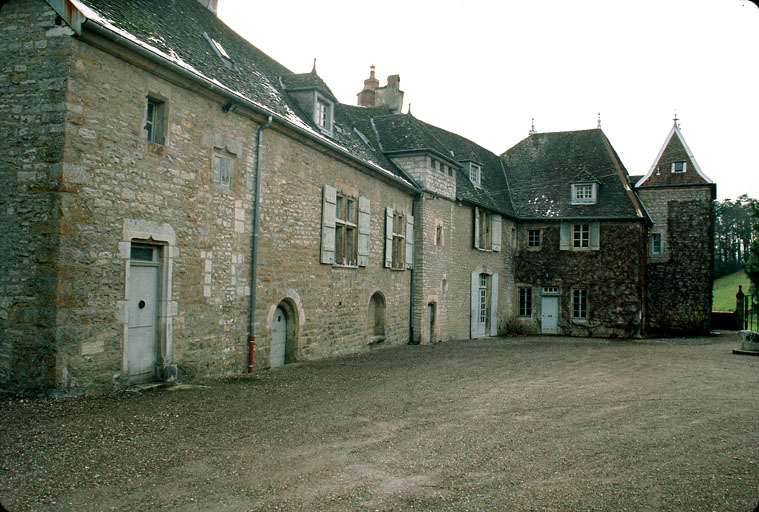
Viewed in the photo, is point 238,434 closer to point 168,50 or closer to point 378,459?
point 378,459

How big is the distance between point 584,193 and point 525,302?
549 centimetres

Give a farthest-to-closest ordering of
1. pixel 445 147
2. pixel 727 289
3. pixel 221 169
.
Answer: pixel 727 289
pixel 445 147
pixel 221 169

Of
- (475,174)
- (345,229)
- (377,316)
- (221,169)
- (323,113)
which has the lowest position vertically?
(377,316)

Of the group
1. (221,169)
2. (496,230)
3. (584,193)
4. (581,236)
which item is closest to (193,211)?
(221,169)

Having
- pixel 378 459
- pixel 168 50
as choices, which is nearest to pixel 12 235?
pixel 168 50

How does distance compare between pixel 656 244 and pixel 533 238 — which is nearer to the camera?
pixel 533 238

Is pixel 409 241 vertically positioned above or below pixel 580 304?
above

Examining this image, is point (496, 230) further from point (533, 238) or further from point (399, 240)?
point (399, 240)

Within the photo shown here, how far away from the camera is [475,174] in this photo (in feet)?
82.9

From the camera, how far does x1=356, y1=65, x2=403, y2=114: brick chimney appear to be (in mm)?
25562

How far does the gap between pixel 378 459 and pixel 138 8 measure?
8.71 metres

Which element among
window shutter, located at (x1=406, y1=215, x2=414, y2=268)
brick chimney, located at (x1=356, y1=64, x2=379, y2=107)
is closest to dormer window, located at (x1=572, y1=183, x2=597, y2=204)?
brick chimney, located at (x1=356, y1=64, x2=379, y2=107)

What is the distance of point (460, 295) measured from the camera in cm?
2219

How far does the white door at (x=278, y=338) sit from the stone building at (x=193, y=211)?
0.04 meters
